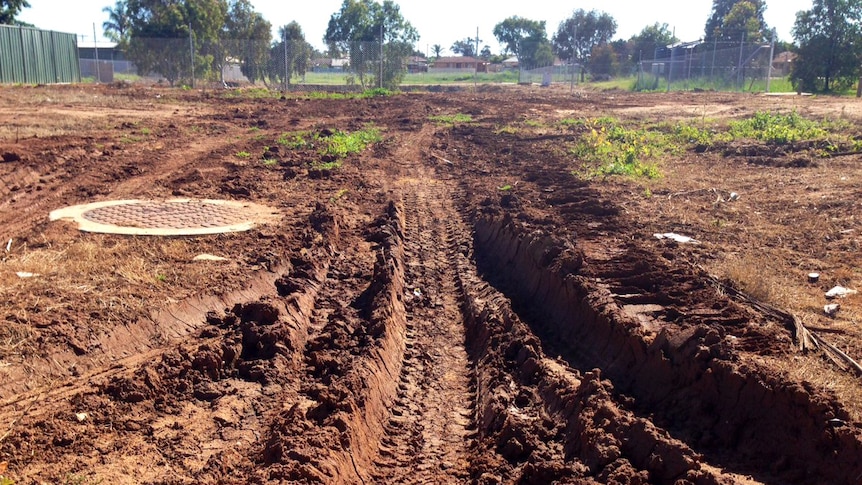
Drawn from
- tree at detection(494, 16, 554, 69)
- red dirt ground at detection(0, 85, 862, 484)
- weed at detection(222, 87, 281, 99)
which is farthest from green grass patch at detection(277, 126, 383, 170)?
tree at detection(494, 16, 554, 69)

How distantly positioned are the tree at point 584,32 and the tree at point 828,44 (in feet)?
188

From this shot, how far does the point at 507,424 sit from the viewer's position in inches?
204

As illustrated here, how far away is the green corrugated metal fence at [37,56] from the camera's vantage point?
3256cm

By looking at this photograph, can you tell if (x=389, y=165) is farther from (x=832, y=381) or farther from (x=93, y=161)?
(x=832, y=381)

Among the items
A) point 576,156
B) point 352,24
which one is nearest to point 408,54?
point 352,24

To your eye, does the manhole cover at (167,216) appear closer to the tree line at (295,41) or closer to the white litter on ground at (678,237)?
the white litter on ground at (678,237)

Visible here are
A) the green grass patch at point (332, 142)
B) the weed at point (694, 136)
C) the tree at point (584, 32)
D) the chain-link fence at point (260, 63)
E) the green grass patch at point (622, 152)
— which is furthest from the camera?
the tree at point (584, 32)

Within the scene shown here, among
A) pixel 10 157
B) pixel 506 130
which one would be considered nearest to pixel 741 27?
pixel 506 130

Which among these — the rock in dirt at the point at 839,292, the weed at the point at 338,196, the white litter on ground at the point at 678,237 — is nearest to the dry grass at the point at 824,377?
the rock in dirt at the point at 839,292

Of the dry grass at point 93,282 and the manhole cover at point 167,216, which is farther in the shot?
the manhole cover at point 167,216

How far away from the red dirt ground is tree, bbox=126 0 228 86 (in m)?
28.7

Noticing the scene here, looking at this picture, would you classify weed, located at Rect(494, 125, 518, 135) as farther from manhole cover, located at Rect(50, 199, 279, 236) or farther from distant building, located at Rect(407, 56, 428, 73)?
distant building, located at Rect(407, 56, 428, 73)

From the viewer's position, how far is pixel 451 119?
85.9 ft

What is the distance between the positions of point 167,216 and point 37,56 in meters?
30.5
